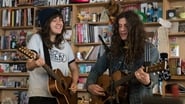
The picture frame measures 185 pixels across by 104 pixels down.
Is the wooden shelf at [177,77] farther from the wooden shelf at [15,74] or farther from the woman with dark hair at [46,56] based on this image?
the wooden shelf at [15,74]

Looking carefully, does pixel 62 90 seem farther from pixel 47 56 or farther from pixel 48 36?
pixel 48 36

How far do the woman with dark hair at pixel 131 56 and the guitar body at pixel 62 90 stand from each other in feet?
0.81

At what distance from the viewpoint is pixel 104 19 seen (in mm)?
4316

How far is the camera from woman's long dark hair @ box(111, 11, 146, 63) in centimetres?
215

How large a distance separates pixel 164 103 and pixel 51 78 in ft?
5.56

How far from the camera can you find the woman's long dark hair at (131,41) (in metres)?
2.15

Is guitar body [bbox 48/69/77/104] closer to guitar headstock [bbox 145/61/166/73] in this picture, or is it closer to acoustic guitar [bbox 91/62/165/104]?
acoustic guitar [bbox 91/62/165/104]

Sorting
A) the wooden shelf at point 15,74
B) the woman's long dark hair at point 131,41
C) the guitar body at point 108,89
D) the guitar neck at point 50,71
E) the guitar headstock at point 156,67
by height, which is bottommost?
the wooden shelf at point 15,74

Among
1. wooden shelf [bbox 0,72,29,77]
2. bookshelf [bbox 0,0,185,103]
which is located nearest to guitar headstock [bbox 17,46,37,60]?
bookshelf [bbox 0,0,185,103]

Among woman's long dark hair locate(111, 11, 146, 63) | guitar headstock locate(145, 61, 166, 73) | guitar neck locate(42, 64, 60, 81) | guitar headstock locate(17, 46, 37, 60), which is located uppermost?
woman's long dark hair locate(111, 11, 146, 63)

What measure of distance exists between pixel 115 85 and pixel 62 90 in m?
0.50

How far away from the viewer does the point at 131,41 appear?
2.22m

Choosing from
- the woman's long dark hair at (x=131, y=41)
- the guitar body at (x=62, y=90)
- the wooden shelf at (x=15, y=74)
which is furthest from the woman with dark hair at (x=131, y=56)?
the wooden shelf at (x=15, y=74)

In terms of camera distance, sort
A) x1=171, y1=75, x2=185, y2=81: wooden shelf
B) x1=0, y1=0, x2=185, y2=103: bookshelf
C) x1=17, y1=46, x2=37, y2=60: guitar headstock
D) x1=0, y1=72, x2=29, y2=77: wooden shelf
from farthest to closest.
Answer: x1=0, y1=72, x2=29, y2=77: wooden shelf, x1=0, y1=0, x2=185, y2=103: bookshelf, x1=171, y1=75, x2=185, y2=81: wooden shelf, x1=17, y1=46, x2=37, y2=60: guitar headstock
